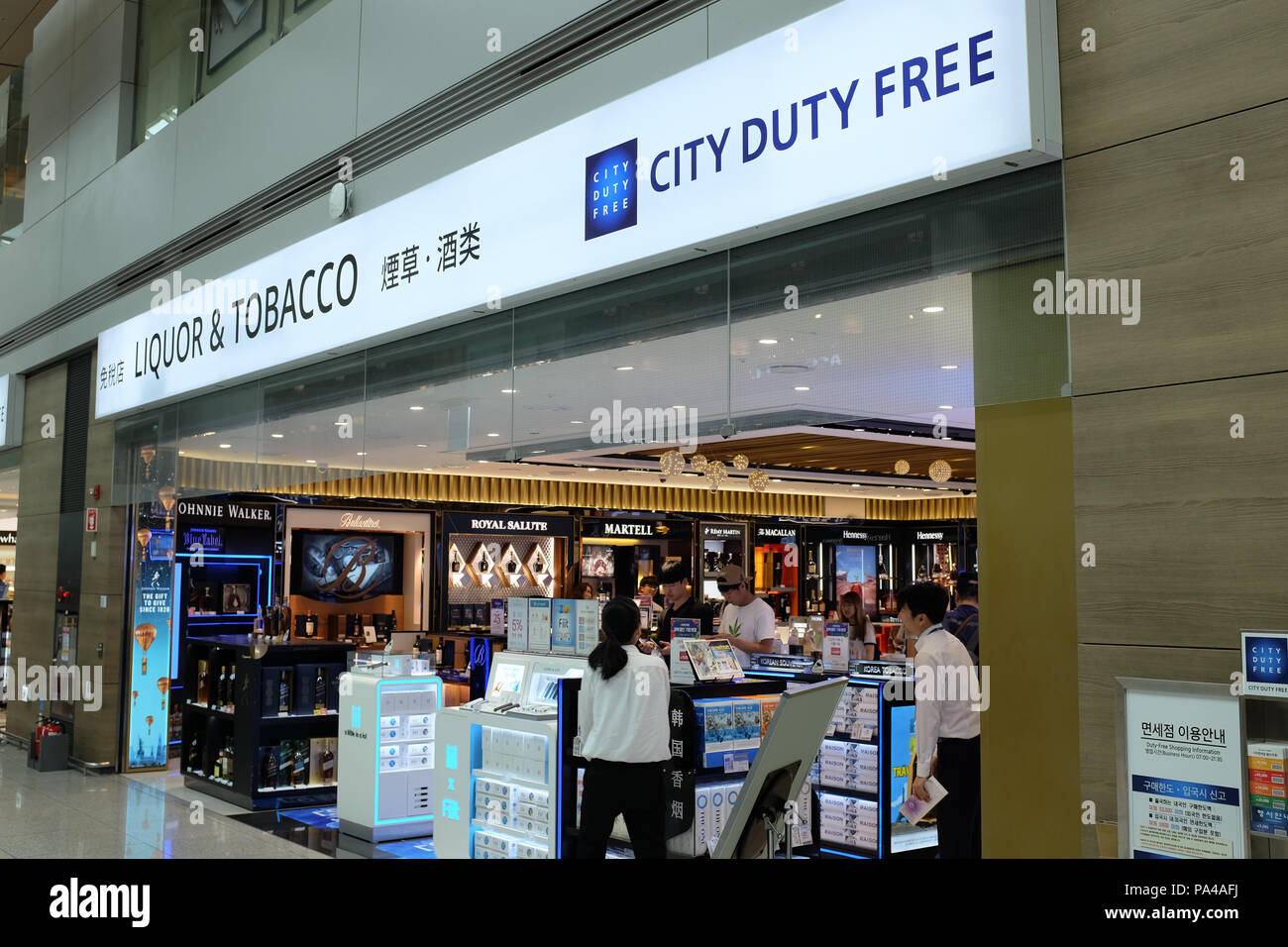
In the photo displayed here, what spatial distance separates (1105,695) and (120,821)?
22.7ft

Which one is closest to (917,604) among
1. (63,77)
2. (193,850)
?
(193,850)

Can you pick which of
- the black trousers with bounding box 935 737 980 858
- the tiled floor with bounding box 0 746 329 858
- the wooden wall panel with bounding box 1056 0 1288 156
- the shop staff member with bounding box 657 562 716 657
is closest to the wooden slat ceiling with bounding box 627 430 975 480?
the shop staff member with bounding box 657 562 716 657

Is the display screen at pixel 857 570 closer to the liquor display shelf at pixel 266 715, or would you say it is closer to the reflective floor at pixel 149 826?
the liquor display shelf at pixel 266 715

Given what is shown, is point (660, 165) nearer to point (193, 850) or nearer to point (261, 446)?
point (261, 446)

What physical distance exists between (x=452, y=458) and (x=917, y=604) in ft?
12.1

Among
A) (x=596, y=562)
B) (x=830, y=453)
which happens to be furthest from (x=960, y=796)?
(x=596, y=562)

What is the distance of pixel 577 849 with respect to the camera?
5.01 meters

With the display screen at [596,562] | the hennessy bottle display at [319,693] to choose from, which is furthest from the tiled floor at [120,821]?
the display screen at [596,562]

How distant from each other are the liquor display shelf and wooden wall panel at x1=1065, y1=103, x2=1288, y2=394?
21.5 feet

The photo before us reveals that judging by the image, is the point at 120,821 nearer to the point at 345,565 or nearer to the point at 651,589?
the point at 345,565

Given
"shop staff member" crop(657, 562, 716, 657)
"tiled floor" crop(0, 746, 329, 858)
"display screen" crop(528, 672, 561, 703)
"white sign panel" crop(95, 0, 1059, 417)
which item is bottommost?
"tiled floor" crop(0, 746, 329, 858)

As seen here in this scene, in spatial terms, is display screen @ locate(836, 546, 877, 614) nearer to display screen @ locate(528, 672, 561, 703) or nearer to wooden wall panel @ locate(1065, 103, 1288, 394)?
display screen @ locate(528, 672, 561, 703)

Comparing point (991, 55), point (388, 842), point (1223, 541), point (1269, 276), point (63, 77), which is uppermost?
point (63, 77)

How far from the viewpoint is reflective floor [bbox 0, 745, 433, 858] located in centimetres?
649
